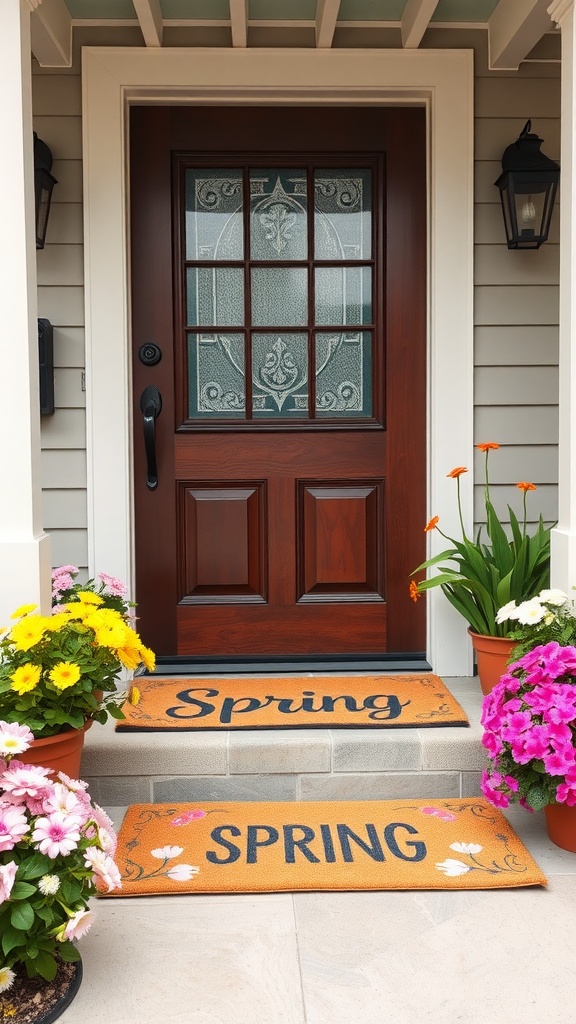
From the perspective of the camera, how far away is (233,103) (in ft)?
9.84

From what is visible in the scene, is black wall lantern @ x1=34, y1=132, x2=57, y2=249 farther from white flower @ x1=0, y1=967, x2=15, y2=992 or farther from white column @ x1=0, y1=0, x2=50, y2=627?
white flower @ x1=0, y1=967, x2=15, y2=992

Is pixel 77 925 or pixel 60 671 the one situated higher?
pixel 60 671

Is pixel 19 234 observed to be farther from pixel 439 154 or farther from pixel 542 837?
pixel 542 837

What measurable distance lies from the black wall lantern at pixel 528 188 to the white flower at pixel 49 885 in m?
2.27

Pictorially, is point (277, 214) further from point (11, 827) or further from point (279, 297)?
point (11, 827)

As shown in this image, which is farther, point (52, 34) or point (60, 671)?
point (52, 34)

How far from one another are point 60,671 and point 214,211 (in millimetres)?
1759

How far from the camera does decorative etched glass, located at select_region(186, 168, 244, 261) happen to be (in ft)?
9.98

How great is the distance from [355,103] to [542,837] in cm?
232

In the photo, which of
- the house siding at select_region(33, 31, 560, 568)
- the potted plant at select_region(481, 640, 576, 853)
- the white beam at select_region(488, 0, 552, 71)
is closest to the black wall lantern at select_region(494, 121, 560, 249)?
the house siding at select_region(33, 31, 560, 568)

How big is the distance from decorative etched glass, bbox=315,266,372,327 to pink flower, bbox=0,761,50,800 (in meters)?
1.88

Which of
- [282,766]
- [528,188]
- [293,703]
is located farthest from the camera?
[528,188]

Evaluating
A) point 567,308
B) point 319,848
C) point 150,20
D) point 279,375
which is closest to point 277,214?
point 279,375

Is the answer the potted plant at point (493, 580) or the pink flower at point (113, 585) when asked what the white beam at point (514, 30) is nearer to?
the potted plant at point (493, 580)
